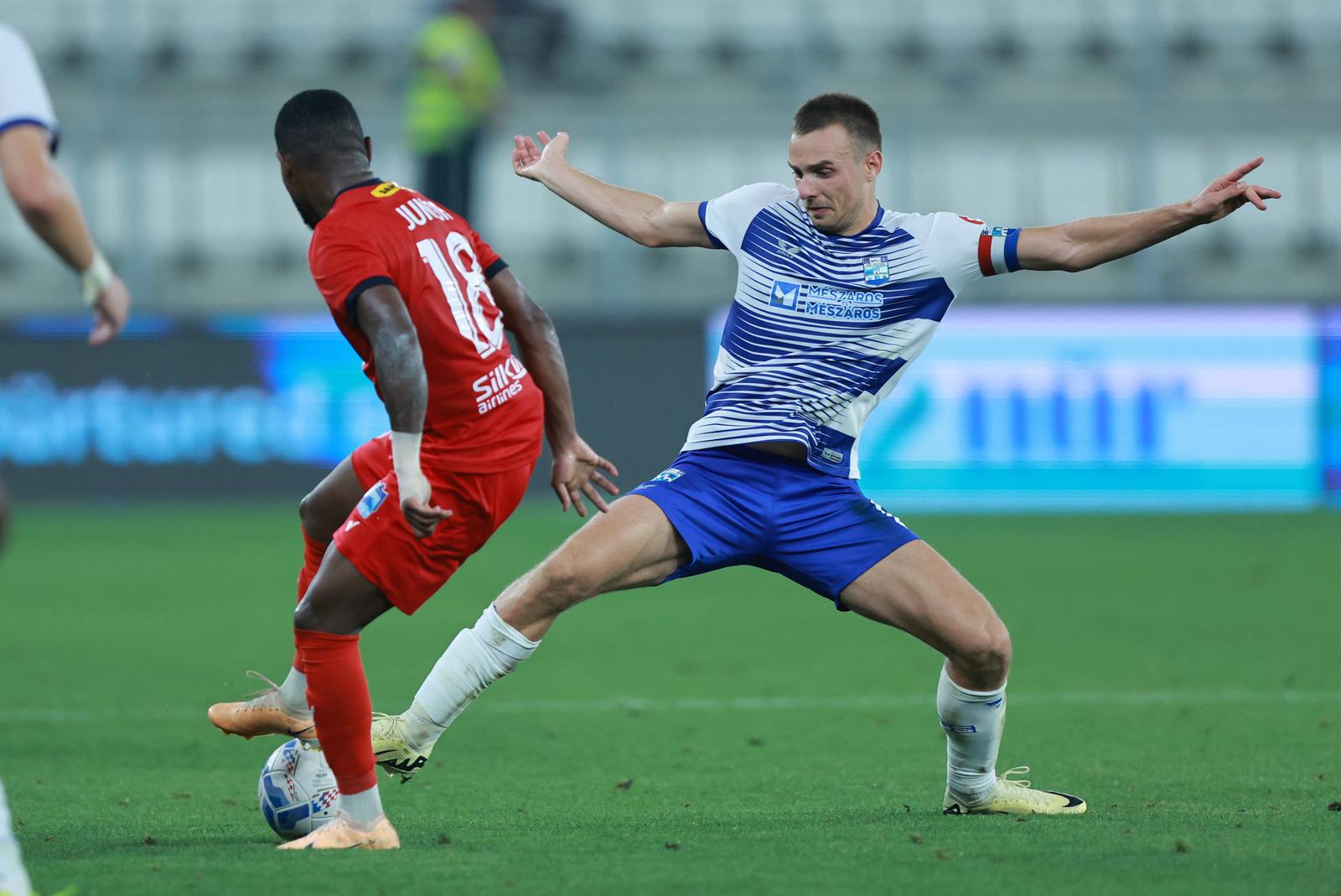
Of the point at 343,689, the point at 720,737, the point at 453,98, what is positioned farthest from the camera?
the point at 453,98

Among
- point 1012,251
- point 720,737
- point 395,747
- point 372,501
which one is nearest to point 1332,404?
point 720,737

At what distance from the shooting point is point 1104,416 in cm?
1412

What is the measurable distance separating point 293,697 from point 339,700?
582 millimetres

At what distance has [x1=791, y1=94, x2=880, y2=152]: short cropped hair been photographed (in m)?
5.23

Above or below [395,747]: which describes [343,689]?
above

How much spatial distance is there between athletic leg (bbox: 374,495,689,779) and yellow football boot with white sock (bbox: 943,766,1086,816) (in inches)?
45.5

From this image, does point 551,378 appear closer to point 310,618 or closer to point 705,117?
point 310,618

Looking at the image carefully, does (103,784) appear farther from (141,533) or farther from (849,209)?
(141,533)

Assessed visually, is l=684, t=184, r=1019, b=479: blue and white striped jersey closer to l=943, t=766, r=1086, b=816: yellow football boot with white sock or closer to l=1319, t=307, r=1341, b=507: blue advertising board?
l=943, t=766, r=1086, b=816: yellow football boot with white sock

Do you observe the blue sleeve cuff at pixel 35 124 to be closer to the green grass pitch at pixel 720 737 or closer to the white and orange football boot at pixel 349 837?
the green grass pitch at pixel 720 737

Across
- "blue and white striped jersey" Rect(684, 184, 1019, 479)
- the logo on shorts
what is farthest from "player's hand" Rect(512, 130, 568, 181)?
the logo on shorts

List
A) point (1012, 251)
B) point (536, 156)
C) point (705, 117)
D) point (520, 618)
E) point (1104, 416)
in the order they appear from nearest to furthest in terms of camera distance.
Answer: point (520, 618) < point (1012, 251) < point (536, 156) < point (1104, 416) < point (705, 117)

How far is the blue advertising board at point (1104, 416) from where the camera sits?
14141 mm

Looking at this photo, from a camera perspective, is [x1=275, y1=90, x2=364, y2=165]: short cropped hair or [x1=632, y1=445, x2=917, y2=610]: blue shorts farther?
[x1=632, y1=445, x2=917, y2=610]: blue shorts
